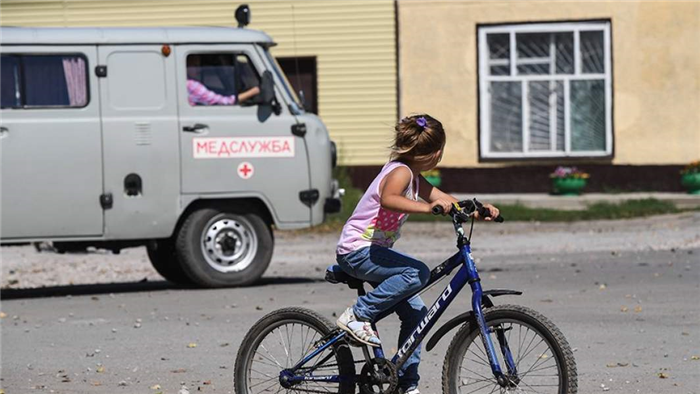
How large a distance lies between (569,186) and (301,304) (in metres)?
12.1

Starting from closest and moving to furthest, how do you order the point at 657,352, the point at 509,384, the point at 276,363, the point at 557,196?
the point at 509,384, the point at 276,363, the point at 657,352, the point at 557,196

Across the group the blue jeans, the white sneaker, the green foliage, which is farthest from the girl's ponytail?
the green foliage

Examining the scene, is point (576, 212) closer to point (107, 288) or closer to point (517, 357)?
point (107, 288)

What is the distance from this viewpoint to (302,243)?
19.5 m

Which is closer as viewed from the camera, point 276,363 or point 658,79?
point 276,363

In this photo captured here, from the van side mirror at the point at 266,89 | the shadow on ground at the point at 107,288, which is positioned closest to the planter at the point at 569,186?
the shadow on ground at the point at 107,288

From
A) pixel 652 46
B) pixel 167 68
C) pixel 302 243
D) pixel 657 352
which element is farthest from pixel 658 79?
pixel 657 352

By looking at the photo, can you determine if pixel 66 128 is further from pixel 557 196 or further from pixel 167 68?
pixel 557 196

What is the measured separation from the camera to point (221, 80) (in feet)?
46.8

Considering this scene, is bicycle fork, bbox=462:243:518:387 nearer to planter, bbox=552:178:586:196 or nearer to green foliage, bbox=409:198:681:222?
green foliage, bbox=409:198:681:222

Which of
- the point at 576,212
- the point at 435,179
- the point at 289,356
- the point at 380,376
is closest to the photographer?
the point at 380,376

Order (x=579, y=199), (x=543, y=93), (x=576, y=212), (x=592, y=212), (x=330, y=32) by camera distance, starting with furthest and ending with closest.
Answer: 1. (x=543, y=93)
2. (x=330, y=32)
3. (x=579, y=199)
4. (x=576, y=212)
5. (x=592, y=212)

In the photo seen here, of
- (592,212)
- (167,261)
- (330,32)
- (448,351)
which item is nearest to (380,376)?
(448,351)

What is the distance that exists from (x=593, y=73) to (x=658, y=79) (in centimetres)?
107
